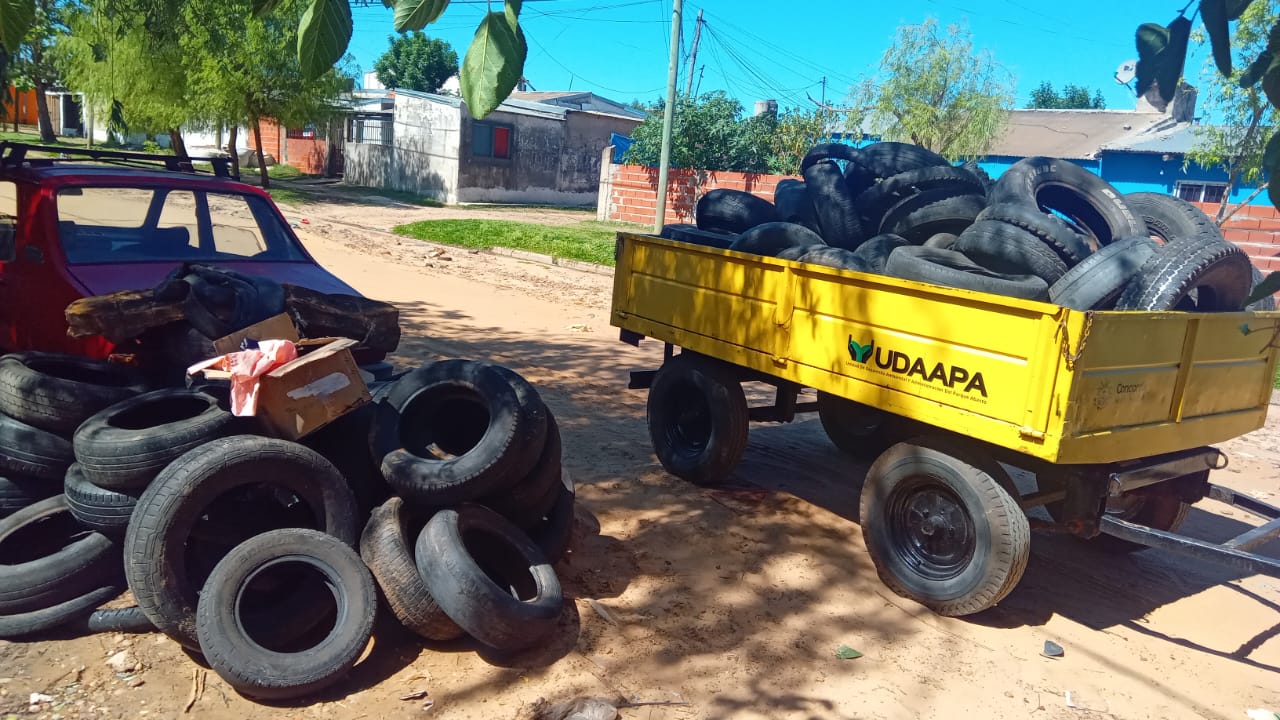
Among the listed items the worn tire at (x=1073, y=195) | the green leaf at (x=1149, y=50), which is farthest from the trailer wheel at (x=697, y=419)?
the green leaf at (x=1149, y=50)

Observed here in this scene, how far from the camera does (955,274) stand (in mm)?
4895

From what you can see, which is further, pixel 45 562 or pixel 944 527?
pixel 944 527

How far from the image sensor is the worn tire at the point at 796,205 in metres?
6.88

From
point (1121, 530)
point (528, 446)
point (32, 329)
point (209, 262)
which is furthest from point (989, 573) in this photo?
point (32, 329)

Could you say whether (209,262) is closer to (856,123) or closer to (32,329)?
(32,329)

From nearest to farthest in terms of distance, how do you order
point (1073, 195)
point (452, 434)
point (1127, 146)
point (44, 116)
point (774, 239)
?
point (452, 434) → point (1073, 195) → point (774, 239) → point (1127, 146) → point (44, 116)

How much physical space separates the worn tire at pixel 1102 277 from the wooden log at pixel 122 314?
4.63 m

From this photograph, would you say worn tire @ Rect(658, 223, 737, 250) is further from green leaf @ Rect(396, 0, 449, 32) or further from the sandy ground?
green leaf @ Rect(396, 0, 449, 32)

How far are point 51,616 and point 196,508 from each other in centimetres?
87

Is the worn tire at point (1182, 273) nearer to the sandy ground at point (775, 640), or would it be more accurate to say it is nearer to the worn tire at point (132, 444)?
the sandy ground at point (775, 640)

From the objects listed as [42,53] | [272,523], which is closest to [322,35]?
[272,523]

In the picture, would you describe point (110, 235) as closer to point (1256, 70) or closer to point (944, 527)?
point (944, 527)

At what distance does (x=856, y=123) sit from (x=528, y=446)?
25.2 m

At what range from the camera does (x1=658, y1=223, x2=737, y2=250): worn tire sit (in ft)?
22.6
